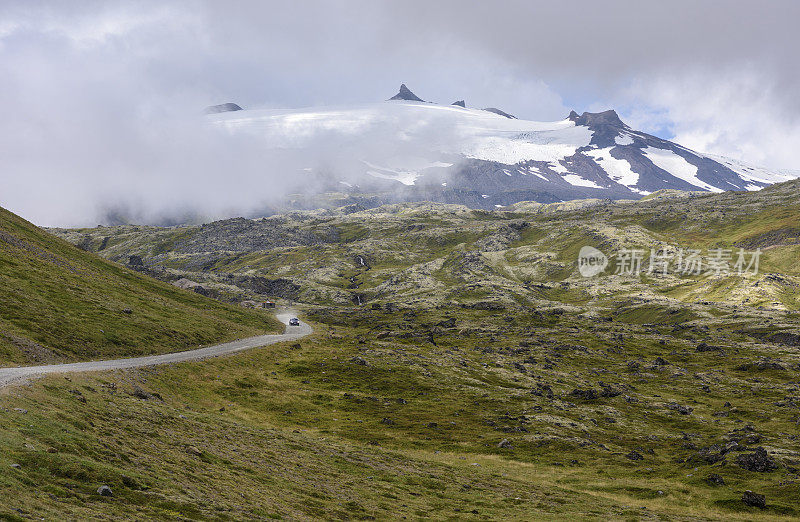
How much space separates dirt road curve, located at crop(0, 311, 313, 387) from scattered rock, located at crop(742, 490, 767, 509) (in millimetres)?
79525

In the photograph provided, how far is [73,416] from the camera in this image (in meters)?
44.2

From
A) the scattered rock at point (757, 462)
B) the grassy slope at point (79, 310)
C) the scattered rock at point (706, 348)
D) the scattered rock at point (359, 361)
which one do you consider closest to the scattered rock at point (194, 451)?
the grassy slope at point (79, 310)

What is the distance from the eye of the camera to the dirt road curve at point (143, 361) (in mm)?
55775

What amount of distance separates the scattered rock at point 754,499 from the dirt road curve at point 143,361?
79525 millimetres

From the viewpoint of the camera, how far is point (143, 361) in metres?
88.2

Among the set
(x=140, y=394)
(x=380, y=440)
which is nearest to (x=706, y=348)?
(x=380, y=440)

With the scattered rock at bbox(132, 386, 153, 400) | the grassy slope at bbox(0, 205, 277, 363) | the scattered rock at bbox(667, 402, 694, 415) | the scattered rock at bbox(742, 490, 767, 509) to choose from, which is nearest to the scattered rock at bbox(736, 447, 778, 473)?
the scattered rock at bbox(742, 490, 767, 509)

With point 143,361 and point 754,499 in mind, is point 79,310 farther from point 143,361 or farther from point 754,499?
point 754,499

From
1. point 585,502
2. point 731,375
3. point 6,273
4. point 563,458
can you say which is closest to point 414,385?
point 563,458

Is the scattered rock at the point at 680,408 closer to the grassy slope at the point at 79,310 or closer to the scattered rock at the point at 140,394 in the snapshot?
the scattered rock at the point at 140,394

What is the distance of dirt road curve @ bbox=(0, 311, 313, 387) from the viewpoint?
183 feet

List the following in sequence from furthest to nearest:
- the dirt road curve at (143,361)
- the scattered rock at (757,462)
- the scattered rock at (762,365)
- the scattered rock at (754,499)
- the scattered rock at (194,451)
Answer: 1. the scattered rock at (762,365)
2. the scattered rock at (757,462)
3. the scattered rock at (754,499)
4. the dirt road curve at (143,361)
5. the scattered rock at (194,451)

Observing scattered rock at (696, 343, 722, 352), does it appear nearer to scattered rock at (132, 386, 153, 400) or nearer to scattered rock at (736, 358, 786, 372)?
scattered rock at (736, 358, 786, 372)

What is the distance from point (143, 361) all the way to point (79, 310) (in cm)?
2029
